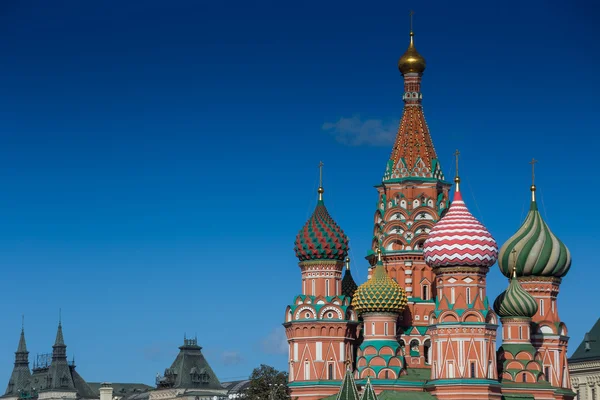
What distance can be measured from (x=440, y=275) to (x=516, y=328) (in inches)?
218

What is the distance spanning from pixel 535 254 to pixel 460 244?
7469 mm

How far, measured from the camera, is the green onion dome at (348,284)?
82.7m

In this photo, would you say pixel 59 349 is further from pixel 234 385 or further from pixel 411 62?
pixel 411 62

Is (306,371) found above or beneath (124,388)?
beneath

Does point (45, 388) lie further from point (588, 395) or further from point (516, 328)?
point (516, 328)

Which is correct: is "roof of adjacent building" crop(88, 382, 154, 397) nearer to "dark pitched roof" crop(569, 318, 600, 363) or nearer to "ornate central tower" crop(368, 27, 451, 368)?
"dark pitched roof" crop(569, 318, 600, 363)

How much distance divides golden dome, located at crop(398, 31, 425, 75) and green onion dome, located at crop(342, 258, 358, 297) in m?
10.4

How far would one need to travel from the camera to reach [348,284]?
83000mm

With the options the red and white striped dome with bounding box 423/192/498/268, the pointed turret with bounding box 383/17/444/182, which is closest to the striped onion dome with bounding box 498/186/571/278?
the pointed turret with bounding box 383/17/444/182

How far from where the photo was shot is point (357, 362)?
7712cm

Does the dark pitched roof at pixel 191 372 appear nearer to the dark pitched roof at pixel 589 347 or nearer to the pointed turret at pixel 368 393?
the dark pitched roof at pixel 589 347

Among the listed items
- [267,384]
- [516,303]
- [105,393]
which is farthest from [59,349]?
[516,303]

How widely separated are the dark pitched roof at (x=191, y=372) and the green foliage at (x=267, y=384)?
1267 inches

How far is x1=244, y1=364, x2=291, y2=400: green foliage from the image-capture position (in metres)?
94.3
